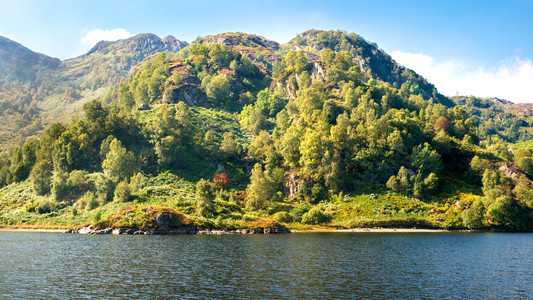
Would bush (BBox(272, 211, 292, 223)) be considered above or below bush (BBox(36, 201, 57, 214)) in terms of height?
below

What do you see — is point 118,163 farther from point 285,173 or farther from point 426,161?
point 426,161

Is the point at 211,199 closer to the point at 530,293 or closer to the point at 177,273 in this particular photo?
the point at 177,273

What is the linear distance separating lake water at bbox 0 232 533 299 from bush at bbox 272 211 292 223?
44399 mm

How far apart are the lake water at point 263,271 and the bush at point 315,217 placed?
43647mm

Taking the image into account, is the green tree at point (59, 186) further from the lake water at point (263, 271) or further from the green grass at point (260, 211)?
the lake water at point (263, 271)

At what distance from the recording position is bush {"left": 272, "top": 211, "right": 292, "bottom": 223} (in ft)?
373

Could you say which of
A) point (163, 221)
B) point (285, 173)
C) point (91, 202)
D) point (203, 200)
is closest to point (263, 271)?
point (163, 221)

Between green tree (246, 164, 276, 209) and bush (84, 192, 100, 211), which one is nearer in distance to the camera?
bush (84, 192, 100, 211)

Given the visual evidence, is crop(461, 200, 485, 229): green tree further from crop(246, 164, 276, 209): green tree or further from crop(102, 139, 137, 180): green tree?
crop(102, 139, 137, 180): green tree

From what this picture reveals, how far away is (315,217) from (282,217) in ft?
38.3

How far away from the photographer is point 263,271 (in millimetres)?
45031

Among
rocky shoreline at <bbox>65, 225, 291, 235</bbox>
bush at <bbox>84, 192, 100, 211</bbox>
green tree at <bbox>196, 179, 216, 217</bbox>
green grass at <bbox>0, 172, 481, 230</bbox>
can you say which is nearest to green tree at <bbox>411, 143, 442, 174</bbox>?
green grass at <bbox>0, 172, 481, 230</bbox>

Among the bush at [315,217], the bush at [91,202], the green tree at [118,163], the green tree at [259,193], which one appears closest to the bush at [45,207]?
the bush at [91,202]

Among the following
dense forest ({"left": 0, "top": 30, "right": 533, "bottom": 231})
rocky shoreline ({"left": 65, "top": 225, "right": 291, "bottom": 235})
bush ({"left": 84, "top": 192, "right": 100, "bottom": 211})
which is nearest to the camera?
rocky shoreline ({"left": 65, "top": 225, "right": 291, "bottom": 235})
